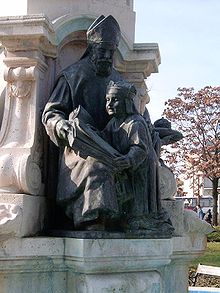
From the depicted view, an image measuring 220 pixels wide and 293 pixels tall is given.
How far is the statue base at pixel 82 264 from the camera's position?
427 centimetres

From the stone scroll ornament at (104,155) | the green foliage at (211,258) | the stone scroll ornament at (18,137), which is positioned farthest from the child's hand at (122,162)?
the green foliage at (211,258)

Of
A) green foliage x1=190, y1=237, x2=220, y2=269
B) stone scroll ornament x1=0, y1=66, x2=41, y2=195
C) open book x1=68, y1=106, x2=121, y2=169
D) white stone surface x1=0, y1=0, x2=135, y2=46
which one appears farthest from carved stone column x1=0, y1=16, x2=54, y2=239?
green foliage x1=190, y1=237, x2=220, y2=269

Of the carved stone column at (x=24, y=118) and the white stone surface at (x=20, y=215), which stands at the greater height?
the carved stone column at (x=24, y=118)

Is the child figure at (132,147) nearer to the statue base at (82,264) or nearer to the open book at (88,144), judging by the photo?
the open book at (88,144)

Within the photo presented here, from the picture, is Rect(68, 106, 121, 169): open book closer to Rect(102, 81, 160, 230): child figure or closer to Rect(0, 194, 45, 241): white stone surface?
Rect(102, 81, 160, 230): child figure

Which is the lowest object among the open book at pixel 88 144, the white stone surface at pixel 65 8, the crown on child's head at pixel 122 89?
the open book at pixel 88 144

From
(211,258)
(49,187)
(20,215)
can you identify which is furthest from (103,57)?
(211,258)

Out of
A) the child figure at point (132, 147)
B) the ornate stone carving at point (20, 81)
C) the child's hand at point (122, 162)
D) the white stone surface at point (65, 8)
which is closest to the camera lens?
the child's hand at point (122, 162)

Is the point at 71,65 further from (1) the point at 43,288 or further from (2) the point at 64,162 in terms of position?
(1) the point at 43,288

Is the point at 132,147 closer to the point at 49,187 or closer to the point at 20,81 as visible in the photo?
the point at 49,187

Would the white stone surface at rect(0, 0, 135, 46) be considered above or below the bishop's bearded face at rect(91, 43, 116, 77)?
above

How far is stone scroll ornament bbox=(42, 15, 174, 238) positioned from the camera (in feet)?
14.3

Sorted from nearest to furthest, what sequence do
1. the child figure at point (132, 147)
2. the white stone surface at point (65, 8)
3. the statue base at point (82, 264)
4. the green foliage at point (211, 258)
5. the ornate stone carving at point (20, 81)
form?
1. the statue base at point (82, 264)
2. the child figure at point (132, 147)
3. the ornate stone carving at point (20, 81)
4. the white stone surface at point (65, 8)
5. the green foliage at point (211, 258)

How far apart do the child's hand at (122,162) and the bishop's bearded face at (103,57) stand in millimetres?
957
